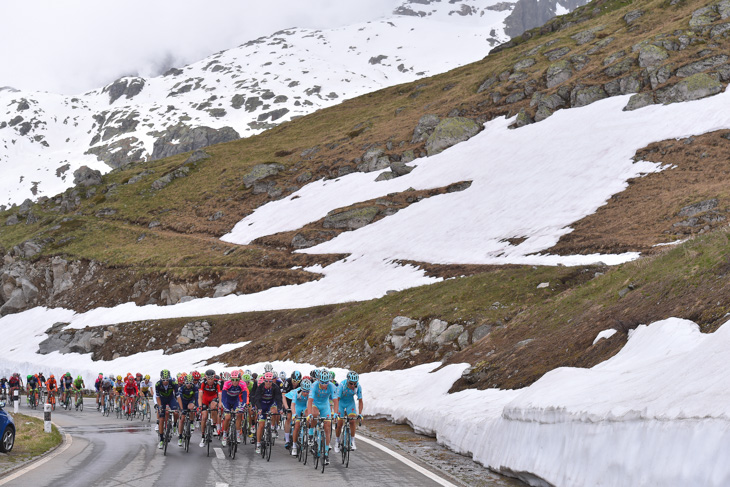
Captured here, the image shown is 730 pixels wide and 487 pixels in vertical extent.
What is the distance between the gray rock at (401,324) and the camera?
31.0 meters

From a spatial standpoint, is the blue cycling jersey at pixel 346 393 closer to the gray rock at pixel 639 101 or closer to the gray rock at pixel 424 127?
the gray rock at pixel 639 101

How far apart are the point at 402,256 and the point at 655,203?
2008cm

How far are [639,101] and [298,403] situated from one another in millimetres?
59532

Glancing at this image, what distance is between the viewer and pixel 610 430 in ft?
28.2

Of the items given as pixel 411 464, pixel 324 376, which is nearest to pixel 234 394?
pixel 324 376

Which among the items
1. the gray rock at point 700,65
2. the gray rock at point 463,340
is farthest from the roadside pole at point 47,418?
the gray rock at point 700,65

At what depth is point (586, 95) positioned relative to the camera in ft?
235

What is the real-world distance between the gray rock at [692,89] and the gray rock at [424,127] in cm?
3106

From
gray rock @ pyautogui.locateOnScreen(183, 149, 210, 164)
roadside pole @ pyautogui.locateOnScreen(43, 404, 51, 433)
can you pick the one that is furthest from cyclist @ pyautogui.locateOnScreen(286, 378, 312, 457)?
gray rock @ pyautogui.locateOnScreen(183, 149, 210, 164)

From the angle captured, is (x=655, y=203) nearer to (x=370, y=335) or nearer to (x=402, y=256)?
(x=402, y=256)

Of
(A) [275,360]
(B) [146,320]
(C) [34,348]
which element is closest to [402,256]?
(A) [275,360]

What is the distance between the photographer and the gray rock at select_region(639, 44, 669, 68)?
72.1m

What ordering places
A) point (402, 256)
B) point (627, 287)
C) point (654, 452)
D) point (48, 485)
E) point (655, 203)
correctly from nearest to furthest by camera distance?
point (654, 452), point (48, 485), point (627, 287), point (655, 203), point (402, 256)

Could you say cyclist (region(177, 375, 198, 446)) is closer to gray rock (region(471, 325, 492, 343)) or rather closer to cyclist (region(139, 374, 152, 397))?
cyclist (region(139, 374, 152, 397))
